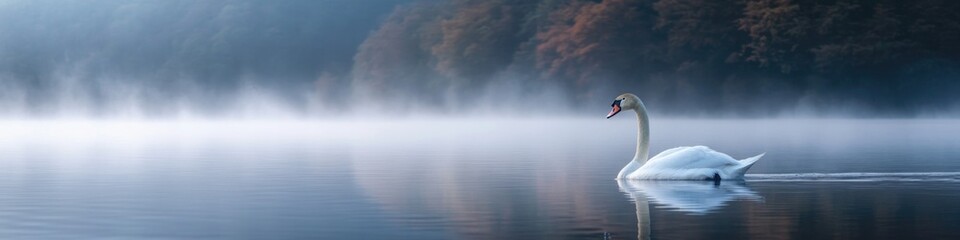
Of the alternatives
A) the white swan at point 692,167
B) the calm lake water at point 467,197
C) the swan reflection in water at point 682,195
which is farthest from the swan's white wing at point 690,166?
the calm lake water at point 467,197

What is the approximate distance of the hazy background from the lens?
7500 centimetres

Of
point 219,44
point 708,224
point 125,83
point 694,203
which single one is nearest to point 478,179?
point 694,203

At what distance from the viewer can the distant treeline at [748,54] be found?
74062mm

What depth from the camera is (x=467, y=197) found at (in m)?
19.3

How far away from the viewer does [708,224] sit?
1500 centimetres

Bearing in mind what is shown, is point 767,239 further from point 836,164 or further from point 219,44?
point 219,44

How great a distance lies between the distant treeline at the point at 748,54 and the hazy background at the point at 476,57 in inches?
3.2

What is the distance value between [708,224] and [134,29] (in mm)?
133257

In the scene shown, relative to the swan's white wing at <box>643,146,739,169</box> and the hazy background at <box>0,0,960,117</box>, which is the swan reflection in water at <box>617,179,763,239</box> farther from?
the hazy background at <box>0,0,960,117</box>

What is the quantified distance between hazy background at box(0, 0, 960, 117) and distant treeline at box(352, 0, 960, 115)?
0.08 metres

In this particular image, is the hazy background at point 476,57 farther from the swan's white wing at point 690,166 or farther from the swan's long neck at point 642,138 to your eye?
the swan's white wing at point 690,166

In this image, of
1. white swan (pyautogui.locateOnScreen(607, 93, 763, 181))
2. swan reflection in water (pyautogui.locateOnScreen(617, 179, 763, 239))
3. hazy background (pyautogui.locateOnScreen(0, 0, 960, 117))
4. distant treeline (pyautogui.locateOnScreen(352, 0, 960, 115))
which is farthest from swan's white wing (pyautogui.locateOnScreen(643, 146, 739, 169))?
hazy background (pyautogui.locateOnScreen(0, 0, 960, 117))

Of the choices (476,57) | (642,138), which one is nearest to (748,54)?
Result: (476,57)

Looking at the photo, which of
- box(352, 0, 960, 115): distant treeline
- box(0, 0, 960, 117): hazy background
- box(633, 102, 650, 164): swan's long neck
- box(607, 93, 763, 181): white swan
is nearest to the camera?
box(607, 93, 763, 181): white swan
